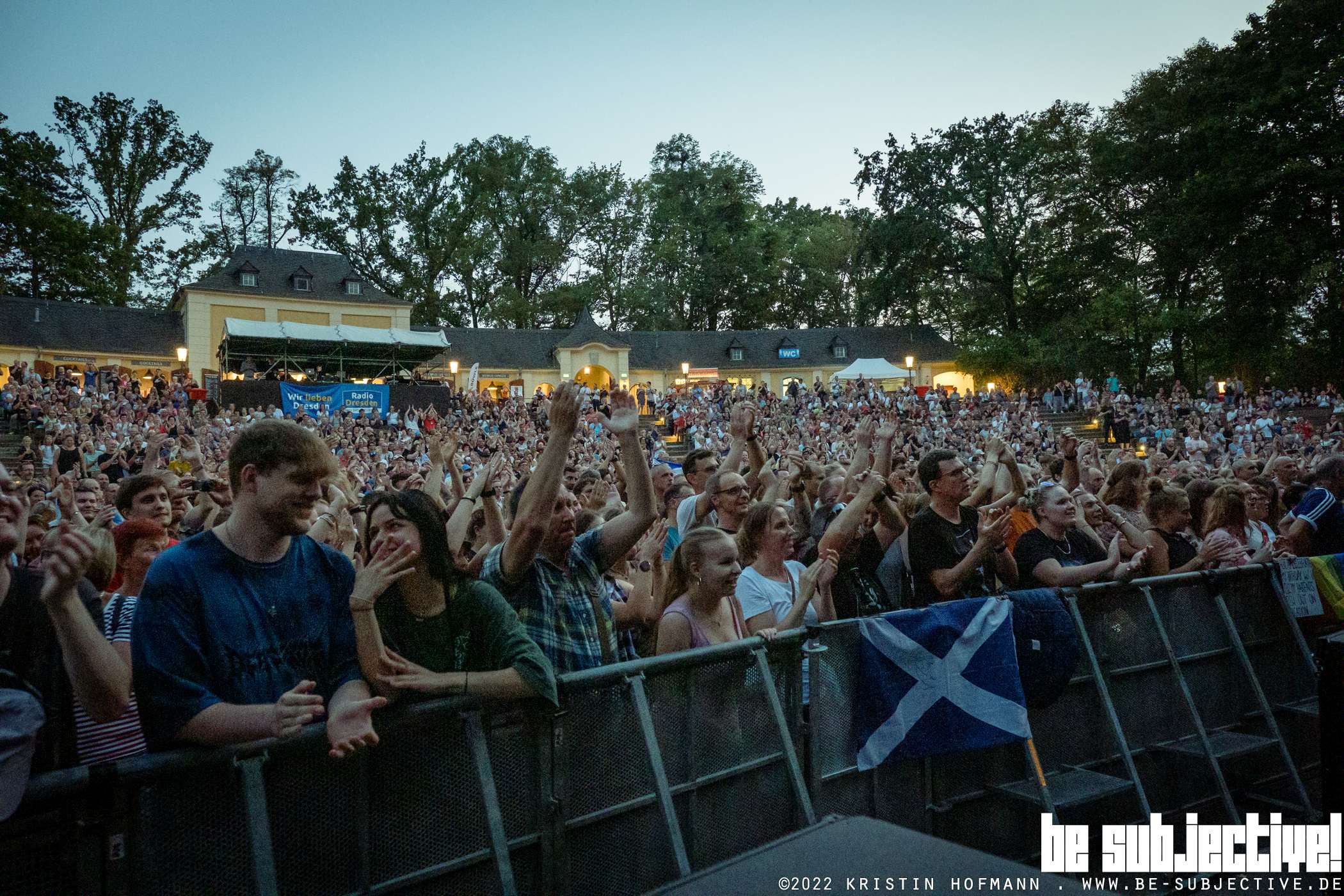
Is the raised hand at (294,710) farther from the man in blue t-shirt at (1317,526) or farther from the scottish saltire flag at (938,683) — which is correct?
the man in blue t-shirt at (1317,526)

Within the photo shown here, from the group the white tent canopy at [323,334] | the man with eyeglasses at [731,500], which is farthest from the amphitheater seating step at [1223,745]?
the white tent canopy at [323,334]

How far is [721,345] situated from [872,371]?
18.8m

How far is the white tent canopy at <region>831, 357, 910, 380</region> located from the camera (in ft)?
119

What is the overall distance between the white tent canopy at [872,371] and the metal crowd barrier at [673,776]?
3137cm

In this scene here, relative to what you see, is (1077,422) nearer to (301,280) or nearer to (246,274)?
(301,280)

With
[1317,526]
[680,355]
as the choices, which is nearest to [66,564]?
[1317,526]

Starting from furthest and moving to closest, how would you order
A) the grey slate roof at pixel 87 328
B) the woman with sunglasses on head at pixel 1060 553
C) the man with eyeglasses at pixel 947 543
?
the grey slate roof at pixel 87 328 < the woman with sunglasses on head at pixel 1060 553 < the man with eyeglasses at pixel 947 543

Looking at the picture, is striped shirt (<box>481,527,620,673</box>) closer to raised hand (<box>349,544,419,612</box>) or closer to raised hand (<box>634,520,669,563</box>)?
raised hand (<box>634,520,669,563</box>)

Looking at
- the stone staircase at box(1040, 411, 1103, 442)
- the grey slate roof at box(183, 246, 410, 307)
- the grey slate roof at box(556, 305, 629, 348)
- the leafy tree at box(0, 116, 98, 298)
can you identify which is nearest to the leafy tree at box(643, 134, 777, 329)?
the grey slate roof at box(556, 305, 629, 348)

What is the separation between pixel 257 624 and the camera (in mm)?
2416

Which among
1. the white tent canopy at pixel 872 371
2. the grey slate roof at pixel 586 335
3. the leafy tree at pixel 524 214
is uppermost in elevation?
the leafy tree at pixel 524 214

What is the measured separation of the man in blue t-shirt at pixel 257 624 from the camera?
225cm

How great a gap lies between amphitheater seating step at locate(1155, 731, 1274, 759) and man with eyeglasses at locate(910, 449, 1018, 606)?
1.43m

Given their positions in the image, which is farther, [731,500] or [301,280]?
[301,280]
